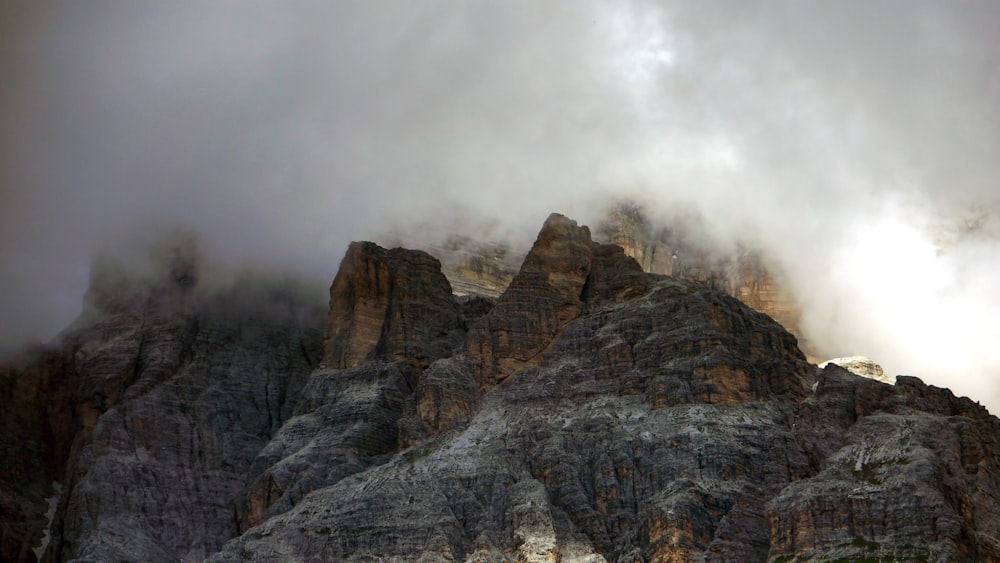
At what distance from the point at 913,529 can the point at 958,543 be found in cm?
491

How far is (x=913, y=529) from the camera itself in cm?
19812

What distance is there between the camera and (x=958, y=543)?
195 metres

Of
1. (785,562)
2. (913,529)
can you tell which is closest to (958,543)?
(913,529)

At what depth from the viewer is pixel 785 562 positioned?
200 metres

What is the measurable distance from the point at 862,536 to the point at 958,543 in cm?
985

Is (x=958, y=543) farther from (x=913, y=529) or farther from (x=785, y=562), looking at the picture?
(x=785, y=562)

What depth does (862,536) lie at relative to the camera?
19975 cm

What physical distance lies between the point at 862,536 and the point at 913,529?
523 cm

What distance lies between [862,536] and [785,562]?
8.35 metres
